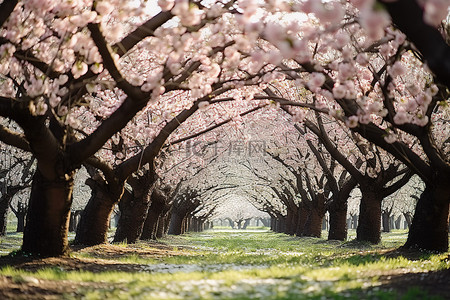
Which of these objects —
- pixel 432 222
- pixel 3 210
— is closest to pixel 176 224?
pixel 3 210

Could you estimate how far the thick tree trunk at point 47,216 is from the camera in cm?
1005

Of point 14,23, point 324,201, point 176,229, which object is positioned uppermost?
point 14,23

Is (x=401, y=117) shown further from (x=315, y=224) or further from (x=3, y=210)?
(x=3, y=210)

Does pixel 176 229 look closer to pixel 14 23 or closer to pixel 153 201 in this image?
pixel 153 201

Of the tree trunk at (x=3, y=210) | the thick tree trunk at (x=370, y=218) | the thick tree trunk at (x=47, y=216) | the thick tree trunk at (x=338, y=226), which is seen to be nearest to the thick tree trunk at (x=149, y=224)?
the tree trunk at (x=3, y=210)

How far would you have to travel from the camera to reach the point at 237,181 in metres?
50.2

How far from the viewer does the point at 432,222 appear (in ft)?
39.2

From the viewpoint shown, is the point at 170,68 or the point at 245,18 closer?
the point at 245,18

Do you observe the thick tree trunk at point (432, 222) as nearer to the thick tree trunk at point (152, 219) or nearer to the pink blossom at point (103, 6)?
the pink blossom at point (103, 6)

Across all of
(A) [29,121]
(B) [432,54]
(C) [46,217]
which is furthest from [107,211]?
(B) [432,54]

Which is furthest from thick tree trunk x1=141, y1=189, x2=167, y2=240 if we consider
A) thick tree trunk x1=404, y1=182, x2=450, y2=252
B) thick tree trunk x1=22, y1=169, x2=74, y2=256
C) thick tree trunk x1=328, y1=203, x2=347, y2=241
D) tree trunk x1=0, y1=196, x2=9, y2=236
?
thick tree trunk x1=404, y1=182, x2=450, y2=252

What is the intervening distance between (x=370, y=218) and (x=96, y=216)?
35.6 feet

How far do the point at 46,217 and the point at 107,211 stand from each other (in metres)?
3.95

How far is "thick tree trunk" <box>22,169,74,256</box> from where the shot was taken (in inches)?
396
